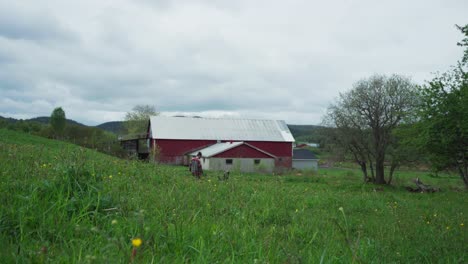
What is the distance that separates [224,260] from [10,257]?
1.86 meters

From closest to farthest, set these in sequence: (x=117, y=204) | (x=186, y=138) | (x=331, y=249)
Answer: (x=331, y=249), (x=117, y=204), (x=186, y=138)

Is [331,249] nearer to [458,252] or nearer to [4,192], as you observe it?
[458,252]

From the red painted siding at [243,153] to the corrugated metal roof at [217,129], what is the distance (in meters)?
6.62

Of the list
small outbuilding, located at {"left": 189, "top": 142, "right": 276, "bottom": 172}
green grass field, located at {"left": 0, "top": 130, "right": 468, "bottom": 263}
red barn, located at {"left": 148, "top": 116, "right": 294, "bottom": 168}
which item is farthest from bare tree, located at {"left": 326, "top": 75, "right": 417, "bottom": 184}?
green grass field, located at {"left": 0, "top": 130, "right": 468, "bottom": 263}

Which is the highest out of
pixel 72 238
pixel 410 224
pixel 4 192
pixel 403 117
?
pixel 403 117

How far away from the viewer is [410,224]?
8.18 m

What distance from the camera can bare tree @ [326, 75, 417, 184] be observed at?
32.9m

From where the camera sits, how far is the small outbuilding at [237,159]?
45.9 m

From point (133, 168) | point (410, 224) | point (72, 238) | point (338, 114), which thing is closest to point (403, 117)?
point (338, 114)

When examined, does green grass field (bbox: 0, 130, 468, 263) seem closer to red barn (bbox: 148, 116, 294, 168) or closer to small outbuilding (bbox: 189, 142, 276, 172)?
small outbuilding (bbox: 189, 142, 276, 172)

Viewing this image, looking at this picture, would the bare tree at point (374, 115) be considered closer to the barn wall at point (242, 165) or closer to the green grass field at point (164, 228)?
the barn wall at point (242, 165)

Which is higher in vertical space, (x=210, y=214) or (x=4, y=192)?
(x=4, y=192)

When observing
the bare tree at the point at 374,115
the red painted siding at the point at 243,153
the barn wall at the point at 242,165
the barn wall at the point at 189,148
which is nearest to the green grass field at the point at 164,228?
the bare tree at the point at 374,115

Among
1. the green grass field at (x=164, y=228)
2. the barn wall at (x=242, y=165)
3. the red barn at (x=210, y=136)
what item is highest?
the red barn at (x=210, y=136)
